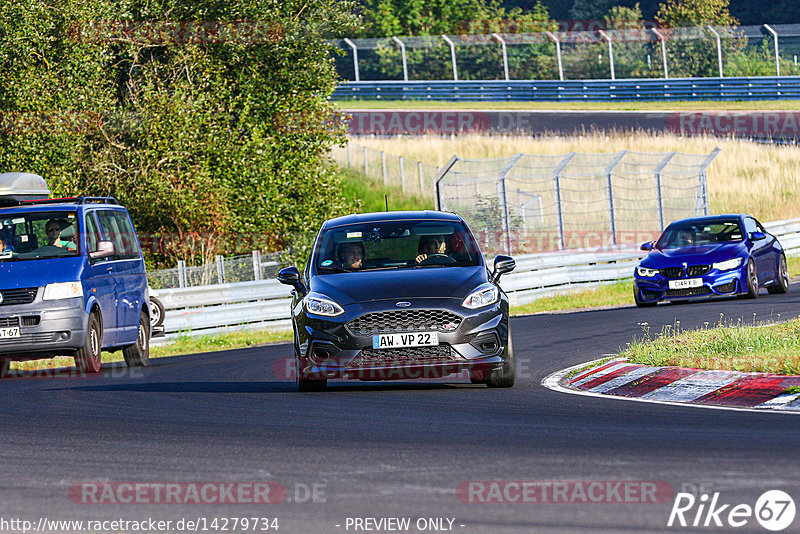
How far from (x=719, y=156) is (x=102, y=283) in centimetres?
3195

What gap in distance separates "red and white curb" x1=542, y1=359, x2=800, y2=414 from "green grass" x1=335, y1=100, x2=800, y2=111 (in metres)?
38.3

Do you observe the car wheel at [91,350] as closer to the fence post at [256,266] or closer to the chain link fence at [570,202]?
the fence post at [256,266]

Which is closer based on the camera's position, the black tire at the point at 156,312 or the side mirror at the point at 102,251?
the side mirror at the point at 102,251

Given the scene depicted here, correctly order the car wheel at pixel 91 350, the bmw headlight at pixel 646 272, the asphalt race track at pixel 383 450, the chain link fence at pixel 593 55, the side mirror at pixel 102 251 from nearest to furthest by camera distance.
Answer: the asphalt race track at pixel 383 450
the car wheel at pixel 91 350
the side mirror at pixel 102 251
the bmw headlight at pixel 646 272
the chain link fence at pixel 593 55

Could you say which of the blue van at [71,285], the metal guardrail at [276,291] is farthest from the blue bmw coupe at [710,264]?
the blue van at [71,285]

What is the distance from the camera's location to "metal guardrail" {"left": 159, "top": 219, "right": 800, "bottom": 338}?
23.0m

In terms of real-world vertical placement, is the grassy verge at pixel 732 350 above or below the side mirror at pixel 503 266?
below

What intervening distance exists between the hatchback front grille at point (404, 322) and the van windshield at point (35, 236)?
5.30 metres

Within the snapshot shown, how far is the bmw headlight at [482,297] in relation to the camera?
11.6m

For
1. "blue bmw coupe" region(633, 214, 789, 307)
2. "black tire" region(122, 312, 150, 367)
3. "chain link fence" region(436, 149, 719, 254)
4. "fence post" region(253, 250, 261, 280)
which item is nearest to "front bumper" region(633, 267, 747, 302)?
"blue bmw coupe" region(633, 214, 789, 307)

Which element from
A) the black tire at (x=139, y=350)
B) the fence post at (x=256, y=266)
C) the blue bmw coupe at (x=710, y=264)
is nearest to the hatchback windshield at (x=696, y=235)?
the blue bmw coupe at (x=710, y=264)

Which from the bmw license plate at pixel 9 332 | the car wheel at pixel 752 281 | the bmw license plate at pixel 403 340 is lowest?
the car wheel at pixel 752 281

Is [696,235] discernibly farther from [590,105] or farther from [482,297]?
[590,105]

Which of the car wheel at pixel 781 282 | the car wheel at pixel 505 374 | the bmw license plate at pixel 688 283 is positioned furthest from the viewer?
the car wheel at pixel 781 282
